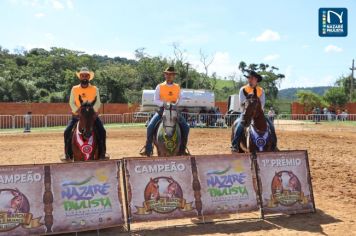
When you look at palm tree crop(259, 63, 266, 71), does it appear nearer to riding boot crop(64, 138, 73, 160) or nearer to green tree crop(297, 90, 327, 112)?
green tree crop(297, 90, 327, 112)

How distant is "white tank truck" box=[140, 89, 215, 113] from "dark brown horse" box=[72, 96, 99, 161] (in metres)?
34.6

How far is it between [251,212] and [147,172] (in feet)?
7.52

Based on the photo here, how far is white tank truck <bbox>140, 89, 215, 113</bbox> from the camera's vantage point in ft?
144

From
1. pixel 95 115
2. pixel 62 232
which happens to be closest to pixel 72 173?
pixel 62 232

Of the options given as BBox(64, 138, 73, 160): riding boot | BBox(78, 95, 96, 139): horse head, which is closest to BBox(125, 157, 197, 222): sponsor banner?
BBox(78, 95, 96, 139): horse head

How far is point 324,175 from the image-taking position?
524 inches

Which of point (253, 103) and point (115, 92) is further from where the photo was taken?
point (115, 92)

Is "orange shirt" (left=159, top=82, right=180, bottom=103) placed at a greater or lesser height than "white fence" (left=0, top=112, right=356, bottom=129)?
greater

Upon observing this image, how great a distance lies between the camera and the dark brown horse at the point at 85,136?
28.9ft

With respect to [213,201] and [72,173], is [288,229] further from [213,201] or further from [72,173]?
[72,173]

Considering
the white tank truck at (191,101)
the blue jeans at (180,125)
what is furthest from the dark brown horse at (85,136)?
the white tank truck at (191,101)

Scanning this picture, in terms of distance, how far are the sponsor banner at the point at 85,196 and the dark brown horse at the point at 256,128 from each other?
3071 mm

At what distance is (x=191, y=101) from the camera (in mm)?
44406

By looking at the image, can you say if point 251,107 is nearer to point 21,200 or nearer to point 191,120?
point 21,200
